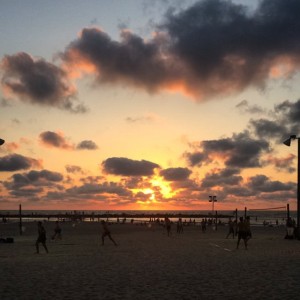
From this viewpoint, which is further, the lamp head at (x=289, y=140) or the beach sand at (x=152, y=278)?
the lamp head at (x=289, y=140)

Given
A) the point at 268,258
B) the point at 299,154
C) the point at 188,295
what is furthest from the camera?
the point at 299,154

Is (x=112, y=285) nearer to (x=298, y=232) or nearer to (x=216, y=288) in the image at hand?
(x=216, y=288)

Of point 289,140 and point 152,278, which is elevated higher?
point 289,140

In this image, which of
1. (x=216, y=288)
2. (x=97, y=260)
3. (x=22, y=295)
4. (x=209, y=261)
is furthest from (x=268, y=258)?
(x=22, y=295)

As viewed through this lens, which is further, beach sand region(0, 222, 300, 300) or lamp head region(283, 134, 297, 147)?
lamp head region(283, 134, 297, 147)

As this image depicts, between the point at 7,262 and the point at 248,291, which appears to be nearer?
the point at 248,291

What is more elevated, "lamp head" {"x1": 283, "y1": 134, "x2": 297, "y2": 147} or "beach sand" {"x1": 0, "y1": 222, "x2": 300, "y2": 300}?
"lamp head" {"x1": 283, "y1": 134, "x2": 297, "y2": 147}

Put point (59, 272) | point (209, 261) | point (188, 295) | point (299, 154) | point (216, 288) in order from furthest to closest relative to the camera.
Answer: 1. point (299, 154)
2. point (209, 261)
3. point (59, 272)
4. point (216, 288)
5. point (188, 295)

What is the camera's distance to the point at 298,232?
35250 mm

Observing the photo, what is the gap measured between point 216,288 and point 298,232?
24944 millimetres

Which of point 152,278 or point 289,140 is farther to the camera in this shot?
point 289,140

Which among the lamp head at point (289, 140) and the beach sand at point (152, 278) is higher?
the lamp head at point (289, 140)

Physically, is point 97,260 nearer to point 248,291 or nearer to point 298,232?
point 248,291

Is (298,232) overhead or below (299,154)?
below
